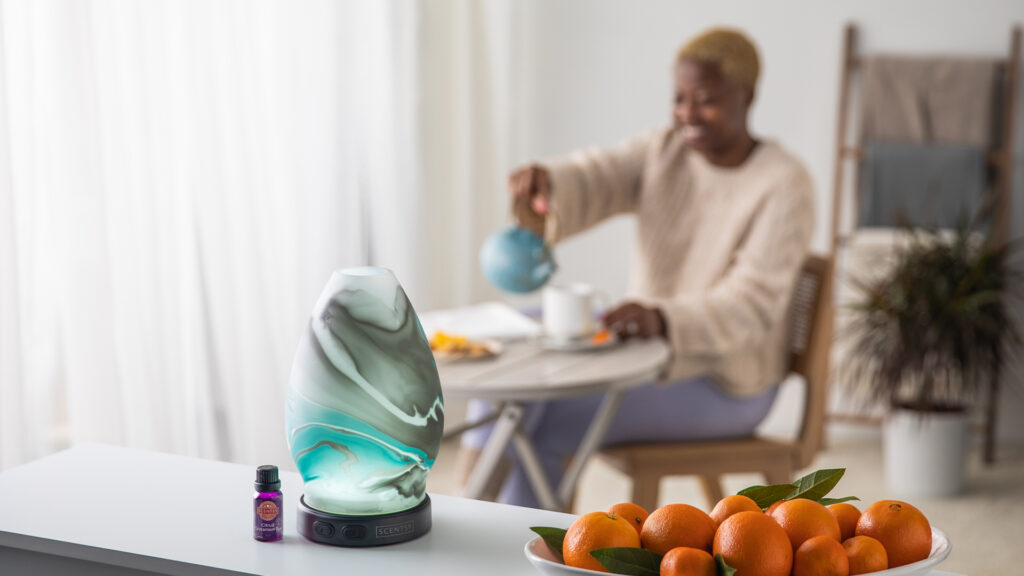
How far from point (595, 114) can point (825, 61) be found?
0.87m

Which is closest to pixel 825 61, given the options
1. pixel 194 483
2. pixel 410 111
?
pixel 410 111

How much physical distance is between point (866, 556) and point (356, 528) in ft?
1.45

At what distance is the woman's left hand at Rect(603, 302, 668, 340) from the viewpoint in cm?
213

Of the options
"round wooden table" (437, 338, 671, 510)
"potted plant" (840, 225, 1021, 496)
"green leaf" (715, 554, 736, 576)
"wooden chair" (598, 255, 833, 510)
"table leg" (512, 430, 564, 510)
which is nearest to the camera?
"green leaf" (715, 554, 736, 576)

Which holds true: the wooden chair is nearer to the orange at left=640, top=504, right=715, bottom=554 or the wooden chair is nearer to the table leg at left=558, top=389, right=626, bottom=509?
the table leg at left=558, top=389, right=626, bottom=509

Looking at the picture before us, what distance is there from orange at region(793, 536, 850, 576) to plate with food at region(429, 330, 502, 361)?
3.77 feet

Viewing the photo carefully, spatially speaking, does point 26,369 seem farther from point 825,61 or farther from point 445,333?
point 825,61

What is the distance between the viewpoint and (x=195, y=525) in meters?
1.04

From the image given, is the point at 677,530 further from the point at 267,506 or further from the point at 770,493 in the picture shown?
the point at 267,506

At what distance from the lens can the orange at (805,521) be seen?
2.83 feet

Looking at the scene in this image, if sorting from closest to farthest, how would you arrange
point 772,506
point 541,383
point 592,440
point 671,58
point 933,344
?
point 772,506 → point 541,383 → point 592,440 → point 933,344 → point 671,58

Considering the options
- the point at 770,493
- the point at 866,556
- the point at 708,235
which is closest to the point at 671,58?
the point at 708,235

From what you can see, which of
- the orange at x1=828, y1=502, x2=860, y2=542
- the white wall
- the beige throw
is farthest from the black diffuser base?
the beige throw

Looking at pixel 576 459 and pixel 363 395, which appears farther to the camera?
pixel 576 459
